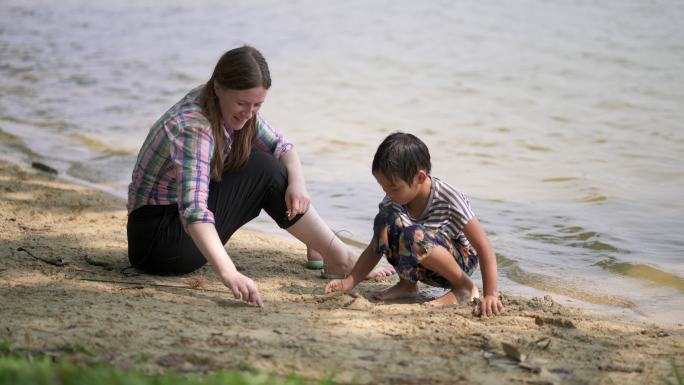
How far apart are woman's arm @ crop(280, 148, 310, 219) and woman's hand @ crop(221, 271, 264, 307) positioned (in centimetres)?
68

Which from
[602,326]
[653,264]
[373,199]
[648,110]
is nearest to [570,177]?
[373,199]

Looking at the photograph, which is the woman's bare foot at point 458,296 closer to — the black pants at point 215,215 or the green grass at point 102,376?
the black pants at point 215,215

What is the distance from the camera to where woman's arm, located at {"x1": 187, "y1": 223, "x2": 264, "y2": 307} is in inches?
139

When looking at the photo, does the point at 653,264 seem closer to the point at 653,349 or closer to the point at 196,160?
the point at 653,349

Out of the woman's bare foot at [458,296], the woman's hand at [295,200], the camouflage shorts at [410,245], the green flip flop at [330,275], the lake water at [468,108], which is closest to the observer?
the camouflage shorts at [410,245]

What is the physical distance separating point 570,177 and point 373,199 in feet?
5.79

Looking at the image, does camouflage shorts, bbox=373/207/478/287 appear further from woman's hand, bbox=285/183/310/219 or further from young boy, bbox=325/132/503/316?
woman's hand, bbox=285/183/310/219

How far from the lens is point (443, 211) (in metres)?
3.94

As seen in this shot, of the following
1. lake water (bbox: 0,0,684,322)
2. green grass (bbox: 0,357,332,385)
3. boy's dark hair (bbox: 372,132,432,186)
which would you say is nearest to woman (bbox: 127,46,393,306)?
lake water (bbox: 0,0,684,322)

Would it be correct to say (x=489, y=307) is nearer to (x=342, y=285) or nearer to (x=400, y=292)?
(x=400, y=292)

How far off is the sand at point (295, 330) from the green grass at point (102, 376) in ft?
0.32

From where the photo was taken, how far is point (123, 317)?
3381 mm

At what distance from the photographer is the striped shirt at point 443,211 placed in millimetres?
3896

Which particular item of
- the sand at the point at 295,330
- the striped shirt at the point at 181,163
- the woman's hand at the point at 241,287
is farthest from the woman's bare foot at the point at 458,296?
the striped shirt at the point at 181,163
